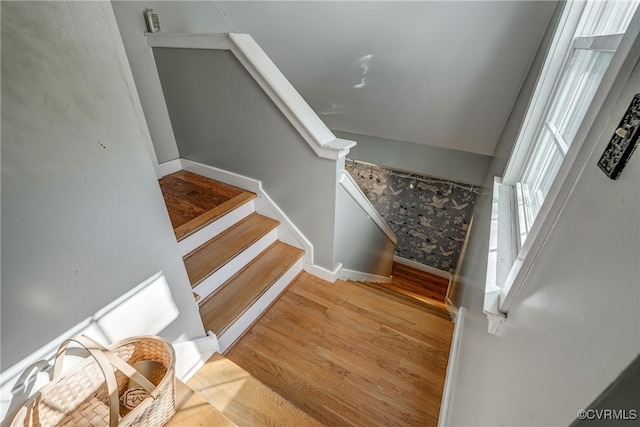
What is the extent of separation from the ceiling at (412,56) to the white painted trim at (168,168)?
4.27 ft

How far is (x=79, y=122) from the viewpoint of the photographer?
0.73 metres

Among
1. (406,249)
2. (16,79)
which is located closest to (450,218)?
(406,249)

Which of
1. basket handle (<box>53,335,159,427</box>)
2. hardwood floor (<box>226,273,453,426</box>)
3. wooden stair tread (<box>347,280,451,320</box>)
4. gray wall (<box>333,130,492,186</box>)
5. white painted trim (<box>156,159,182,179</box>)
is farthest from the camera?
gray wall (<box>333,130,492,186</box>)

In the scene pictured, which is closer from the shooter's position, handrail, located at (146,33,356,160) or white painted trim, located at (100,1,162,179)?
handrail, located at (146,33,356,160)

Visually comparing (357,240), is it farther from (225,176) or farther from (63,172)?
(63,172)

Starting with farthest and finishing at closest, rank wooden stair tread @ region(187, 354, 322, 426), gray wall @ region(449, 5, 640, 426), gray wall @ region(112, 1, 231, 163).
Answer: gray wall @ region(112, 1, 231, 163)
wooden stair tread @ region(187, 354, 322, 426)
gray wall @ region(449, 5, 640, 426)

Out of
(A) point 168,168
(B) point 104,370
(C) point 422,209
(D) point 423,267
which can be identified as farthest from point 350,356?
(D) point 423,267

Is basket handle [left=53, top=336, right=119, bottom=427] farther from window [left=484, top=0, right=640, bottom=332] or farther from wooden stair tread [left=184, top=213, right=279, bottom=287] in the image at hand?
window [left=484, top=0, right=640, bottom=332]

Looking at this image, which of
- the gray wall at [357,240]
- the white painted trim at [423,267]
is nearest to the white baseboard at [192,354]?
the gray wall at [357,240]

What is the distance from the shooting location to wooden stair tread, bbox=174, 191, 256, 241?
1705 millimetres

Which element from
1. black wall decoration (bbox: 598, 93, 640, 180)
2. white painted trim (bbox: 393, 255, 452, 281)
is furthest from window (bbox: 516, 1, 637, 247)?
white painted trim (bbox: 393, 255, 452, 281)

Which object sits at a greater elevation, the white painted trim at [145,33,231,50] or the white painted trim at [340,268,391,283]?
the white painted trim at [145,33,231,50]

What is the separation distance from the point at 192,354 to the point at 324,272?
1.01 meters

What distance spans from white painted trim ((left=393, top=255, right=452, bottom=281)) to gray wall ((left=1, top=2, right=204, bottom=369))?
3.99m
